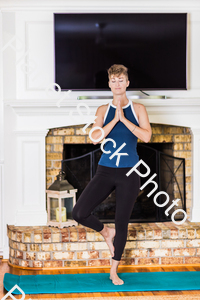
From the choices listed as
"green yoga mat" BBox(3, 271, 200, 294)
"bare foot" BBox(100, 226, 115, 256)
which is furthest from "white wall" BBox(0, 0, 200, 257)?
"bare foot" BBox(100, 226, 115, 256)

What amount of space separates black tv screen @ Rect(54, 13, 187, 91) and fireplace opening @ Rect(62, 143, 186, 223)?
563 mm

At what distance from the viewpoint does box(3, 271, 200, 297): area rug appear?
227cm

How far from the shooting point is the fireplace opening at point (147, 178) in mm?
2986

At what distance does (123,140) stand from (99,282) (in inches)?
38.2

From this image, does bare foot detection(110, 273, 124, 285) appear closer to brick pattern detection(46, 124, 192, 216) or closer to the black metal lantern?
the black metal lantern

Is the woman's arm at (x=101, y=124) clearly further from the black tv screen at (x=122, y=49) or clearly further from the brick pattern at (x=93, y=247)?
the brick pattern at (x=93, y=247)

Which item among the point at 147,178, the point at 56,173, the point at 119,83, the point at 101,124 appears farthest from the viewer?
the point at 147,178

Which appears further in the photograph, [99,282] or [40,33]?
[40,33]

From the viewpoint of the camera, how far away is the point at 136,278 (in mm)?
2443

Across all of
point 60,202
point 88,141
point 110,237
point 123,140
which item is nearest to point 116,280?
point 110,237

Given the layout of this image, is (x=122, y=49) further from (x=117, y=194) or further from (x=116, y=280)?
(x=116, y=280)

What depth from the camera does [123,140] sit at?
2.25 meters

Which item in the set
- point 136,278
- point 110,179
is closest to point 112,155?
point 110,179

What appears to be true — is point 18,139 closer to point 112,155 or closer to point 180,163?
point 112,155
